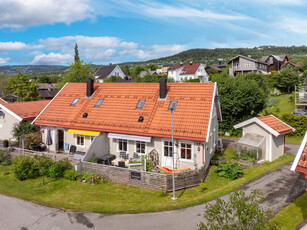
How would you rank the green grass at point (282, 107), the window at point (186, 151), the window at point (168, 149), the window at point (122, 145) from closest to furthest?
1. the window at point (186, 151)
2. the window at point (168, 149)
3. the window at point (122, 145)
4. the green grass at point (282, 107)

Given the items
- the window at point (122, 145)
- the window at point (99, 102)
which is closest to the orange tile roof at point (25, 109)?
the window at point (99, 102)

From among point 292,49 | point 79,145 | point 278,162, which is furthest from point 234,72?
point 292,49

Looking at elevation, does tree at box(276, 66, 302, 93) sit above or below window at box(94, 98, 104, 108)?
above

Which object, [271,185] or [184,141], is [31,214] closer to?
[184,141]

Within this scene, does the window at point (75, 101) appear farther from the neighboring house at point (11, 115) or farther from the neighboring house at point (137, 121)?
the neighboring house at point (11, 115)

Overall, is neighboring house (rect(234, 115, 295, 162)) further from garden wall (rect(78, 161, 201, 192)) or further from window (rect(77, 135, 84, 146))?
window (rect(77, 135, 84, 146))

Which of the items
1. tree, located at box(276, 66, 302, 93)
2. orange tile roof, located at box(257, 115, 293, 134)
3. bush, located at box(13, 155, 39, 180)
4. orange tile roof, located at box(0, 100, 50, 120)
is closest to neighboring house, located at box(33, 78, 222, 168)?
orange tile roof, located at box(0, 100, 50, 120)
